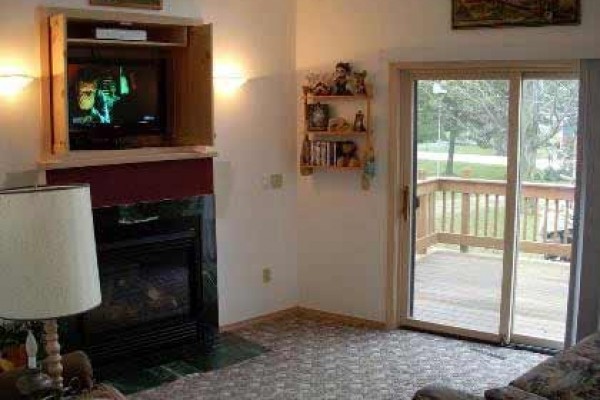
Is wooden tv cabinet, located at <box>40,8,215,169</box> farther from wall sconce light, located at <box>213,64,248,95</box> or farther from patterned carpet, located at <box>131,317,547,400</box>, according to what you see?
patterned carpet, located at <box>131,317,547,400</box>

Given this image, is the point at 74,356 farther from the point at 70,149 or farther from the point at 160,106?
the point at 160,106

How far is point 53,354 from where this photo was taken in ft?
8.18

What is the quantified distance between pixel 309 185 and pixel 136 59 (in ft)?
5.76

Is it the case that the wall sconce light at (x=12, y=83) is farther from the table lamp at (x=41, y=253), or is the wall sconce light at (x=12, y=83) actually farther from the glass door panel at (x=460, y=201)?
the glass door panel at (x=460, y=201)

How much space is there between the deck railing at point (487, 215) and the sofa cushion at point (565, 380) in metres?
2.31

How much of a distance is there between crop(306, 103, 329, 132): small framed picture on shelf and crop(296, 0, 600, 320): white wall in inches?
12.8

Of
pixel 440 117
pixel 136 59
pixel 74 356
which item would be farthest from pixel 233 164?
pixel 74 356

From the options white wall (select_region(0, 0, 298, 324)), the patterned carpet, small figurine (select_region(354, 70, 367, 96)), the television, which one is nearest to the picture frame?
small figurine (select_region(354, 70, 367, 96))

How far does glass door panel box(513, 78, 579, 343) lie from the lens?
4.75 m

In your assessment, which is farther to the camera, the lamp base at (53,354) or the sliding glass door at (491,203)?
the sliding glass door at (491,203)

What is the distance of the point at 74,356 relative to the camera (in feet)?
10.3

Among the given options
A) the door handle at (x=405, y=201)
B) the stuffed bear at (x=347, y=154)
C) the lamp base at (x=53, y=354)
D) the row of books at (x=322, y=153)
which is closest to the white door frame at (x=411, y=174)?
the door handle at (x=405, y=201)

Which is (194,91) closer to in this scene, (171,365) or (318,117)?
(318,117)

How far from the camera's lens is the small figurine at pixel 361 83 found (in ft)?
17.6
